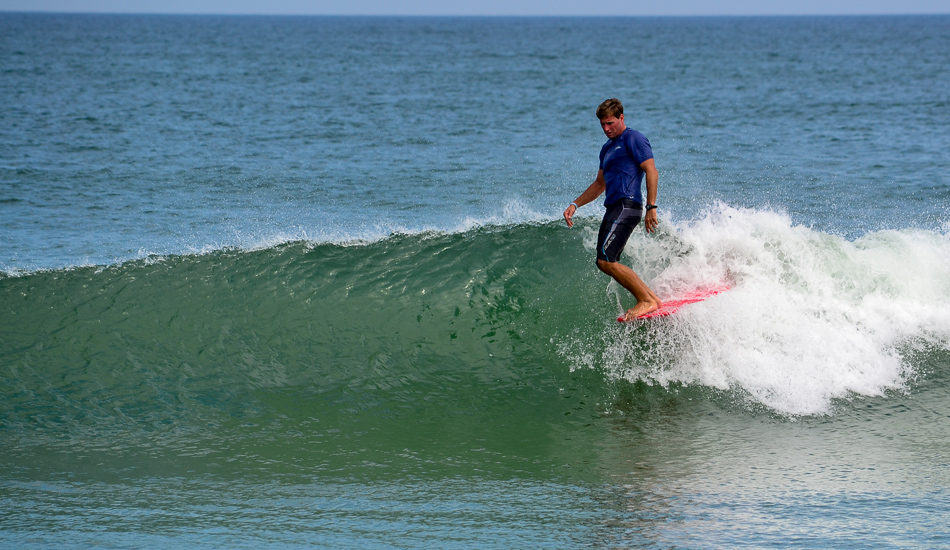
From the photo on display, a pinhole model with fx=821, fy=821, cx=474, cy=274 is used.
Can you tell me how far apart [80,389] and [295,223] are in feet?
18.5

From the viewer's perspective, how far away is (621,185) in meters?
Answer: 6.07

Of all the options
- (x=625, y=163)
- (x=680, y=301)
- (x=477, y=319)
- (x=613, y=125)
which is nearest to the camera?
(x=613, y=125)

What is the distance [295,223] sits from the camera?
1180 centimetres

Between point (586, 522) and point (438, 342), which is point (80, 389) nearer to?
point (438, 342)

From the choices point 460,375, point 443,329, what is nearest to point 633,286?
point 460,375

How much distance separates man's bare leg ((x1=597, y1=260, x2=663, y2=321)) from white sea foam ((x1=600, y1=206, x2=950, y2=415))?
10.1 inches

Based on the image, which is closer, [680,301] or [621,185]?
[621,185]

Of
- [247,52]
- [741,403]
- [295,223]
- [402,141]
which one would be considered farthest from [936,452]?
[247,52]

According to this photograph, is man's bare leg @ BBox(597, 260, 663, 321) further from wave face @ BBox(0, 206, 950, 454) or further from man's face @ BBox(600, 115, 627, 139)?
man's face @ BBox(600, 115, 627, 139)

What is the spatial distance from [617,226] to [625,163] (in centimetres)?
47

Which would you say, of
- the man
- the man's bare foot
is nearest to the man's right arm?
the man

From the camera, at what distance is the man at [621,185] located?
5914 millimetres

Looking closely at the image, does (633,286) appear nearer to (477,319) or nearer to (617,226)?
(617,226)

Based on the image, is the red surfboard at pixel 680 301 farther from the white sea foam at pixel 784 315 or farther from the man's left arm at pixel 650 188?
the man's left arm at pixel 650 188
